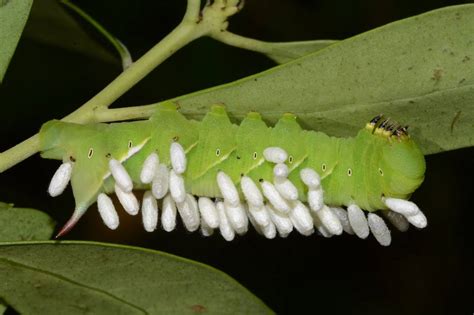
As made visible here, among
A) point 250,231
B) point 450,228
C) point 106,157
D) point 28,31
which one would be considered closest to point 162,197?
point 106,157

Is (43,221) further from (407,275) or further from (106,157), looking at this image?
(407,275)

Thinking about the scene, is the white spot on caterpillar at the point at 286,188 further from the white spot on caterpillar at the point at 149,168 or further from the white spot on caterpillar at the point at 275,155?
the white spot on caterpillar at the point at 149,168

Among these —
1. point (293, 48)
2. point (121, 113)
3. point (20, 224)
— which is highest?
point (293, 48)

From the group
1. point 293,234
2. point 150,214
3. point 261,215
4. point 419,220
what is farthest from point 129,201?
point 293,234

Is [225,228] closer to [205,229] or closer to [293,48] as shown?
[205,229]

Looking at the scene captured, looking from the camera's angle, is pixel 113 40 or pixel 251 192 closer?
pixel 251 192

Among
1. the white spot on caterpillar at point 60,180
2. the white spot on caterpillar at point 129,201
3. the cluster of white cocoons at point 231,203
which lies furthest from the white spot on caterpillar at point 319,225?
the white spot on caterpillar at point 60,180
